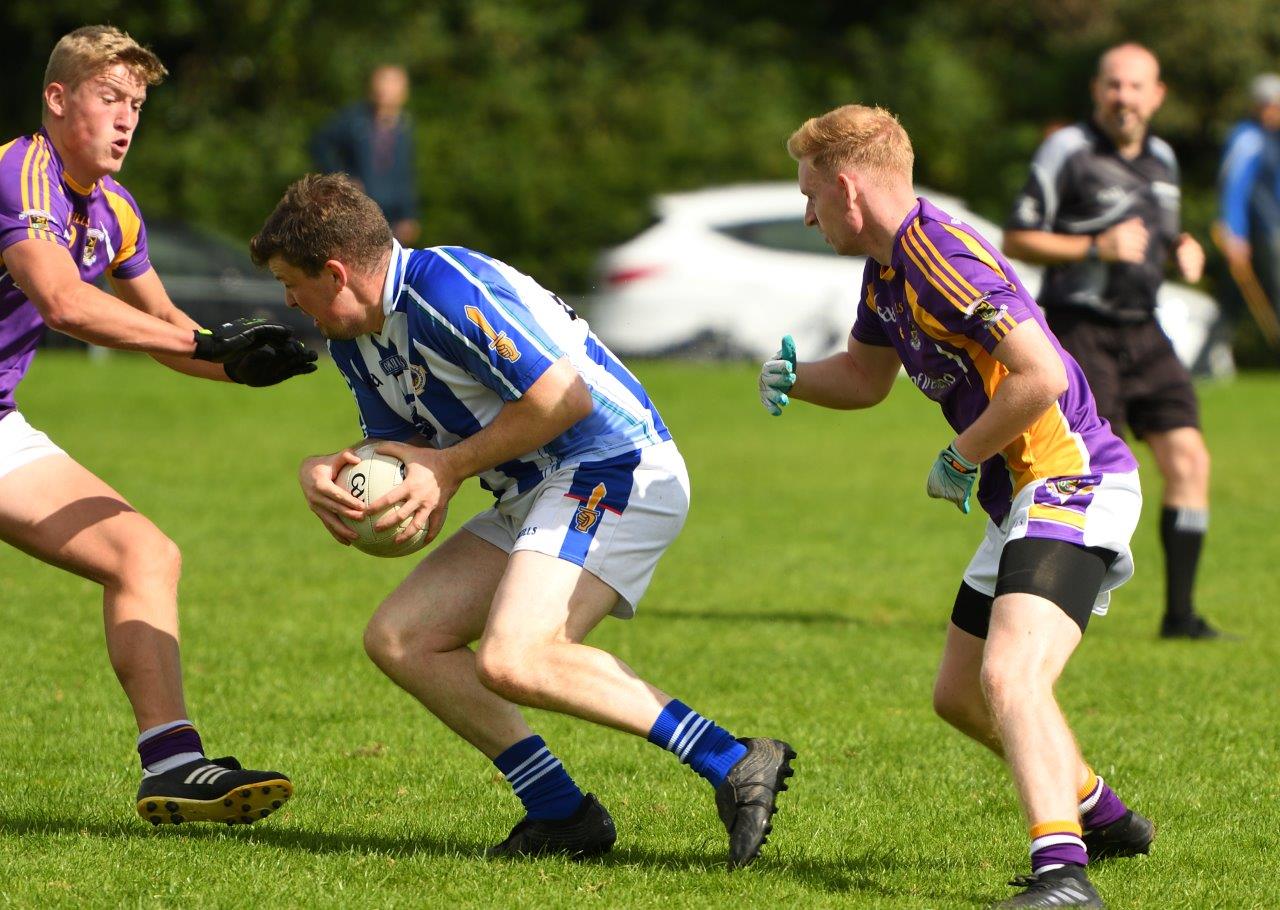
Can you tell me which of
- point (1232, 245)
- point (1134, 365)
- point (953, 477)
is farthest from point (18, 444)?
point (1232, 245)

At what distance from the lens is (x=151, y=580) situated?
520 centimetres

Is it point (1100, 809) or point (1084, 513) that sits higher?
point (1084, 513)

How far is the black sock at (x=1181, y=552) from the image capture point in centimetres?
847

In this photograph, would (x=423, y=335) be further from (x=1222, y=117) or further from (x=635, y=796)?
(x=1222, y=117)

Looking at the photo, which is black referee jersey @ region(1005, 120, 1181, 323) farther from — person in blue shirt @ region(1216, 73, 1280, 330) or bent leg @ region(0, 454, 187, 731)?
bent leg @ region(0, 454, 187, 731)

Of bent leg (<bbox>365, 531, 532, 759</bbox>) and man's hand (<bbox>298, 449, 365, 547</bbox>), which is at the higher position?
man's hand (<bbox>298, 449, 365, 547</bbox>)

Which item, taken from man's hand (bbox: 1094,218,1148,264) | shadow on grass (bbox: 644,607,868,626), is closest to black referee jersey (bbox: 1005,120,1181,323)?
man's hand (bbox: 1094,218,1148,264)

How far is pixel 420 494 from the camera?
4.72m

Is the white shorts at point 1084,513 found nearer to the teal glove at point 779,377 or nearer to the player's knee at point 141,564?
the teal glove at point 779,377

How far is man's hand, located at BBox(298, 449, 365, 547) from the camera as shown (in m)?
4.73

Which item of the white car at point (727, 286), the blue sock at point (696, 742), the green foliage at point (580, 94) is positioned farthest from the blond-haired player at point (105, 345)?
the green foliage at point (580, 94)

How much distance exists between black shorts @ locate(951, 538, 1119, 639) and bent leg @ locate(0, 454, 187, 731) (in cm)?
226

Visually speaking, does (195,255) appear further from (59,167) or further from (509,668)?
(509,668)

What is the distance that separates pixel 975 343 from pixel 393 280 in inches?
57.7
